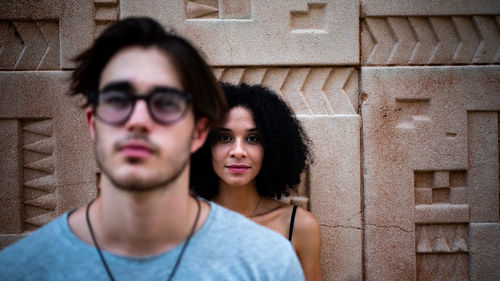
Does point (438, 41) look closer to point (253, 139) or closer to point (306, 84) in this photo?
point (306, 84)

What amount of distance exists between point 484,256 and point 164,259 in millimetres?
2650

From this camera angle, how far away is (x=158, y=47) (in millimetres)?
1468

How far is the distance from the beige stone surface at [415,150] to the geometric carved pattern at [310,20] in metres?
0.52

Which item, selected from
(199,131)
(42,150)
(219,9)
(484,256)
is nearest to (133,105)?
(199,131)

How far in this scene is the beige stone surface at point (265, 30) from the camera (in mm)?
2750

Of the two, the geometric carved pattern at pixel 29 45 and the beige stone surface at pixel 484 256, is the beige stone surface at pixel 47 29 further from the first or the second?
the beige stone surface at pixel 484 256

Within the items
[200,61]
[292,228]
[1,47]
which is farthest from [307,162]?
[1,47]

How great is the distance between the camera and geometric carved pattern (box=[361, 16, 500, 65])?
281 cm

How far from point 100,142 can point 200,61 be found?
545mm

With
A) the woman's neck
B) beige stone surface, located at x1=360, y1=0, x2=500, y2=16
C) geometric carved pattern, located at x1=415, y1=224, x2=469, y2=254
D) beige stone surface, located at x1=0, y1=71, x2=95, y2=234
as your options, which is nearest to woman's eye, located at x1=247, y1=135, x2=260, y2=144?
the woman's neck

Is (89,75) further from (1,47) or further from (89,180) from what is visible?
(1,47)

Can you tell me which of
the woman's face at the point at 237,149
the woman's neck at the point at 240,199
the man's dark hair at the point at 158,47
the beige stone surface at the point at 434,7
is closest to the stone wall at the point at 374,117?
the beige stone surface at the point at 434,7

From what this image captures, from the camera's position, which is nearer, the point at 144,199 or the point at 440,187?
the point at 144,199

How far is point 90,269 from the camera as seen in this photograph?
1.39 m
